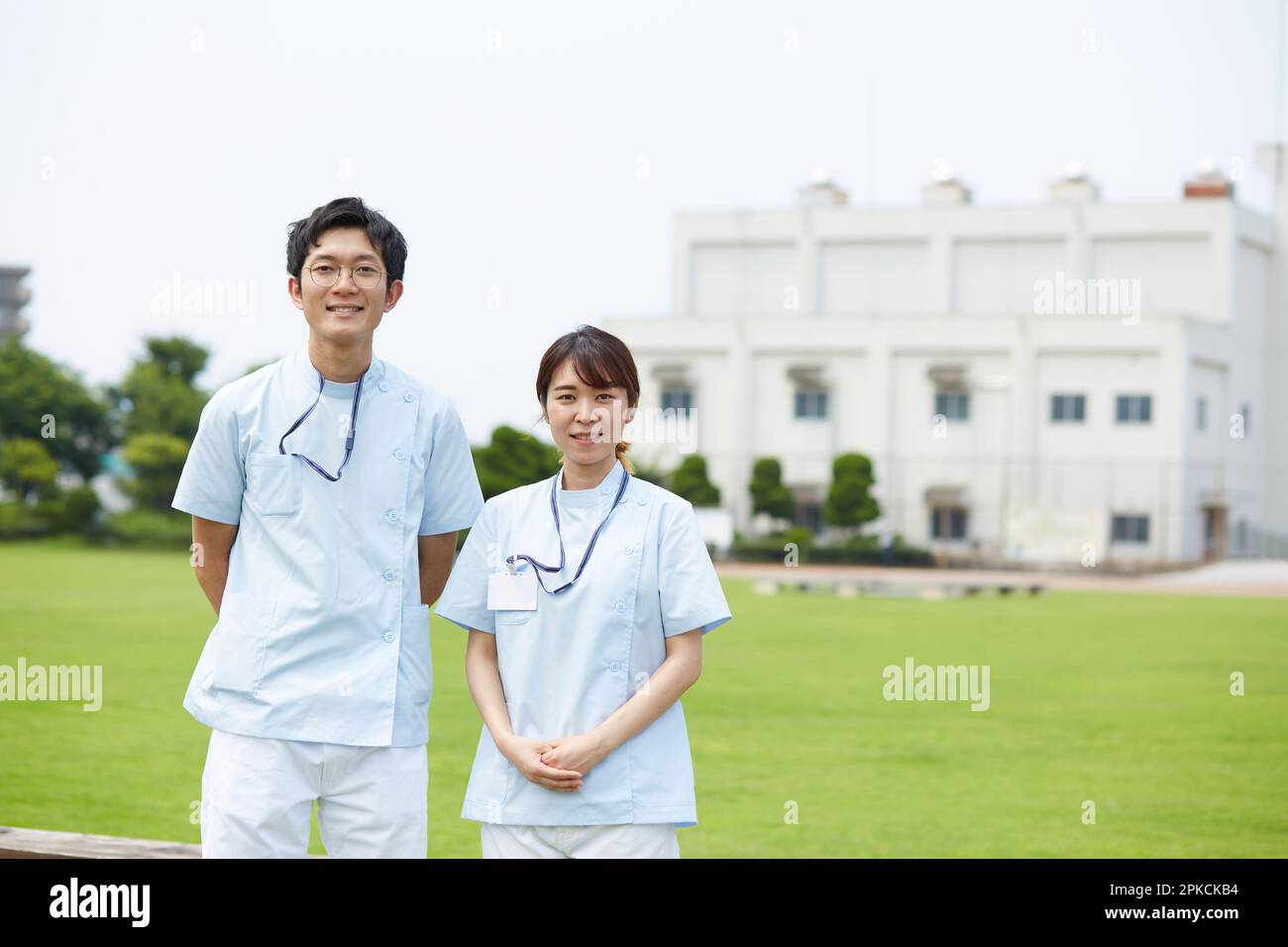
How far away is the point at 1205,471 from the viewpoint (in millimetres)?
39594

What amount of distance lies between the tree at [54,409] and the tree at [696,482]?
19.3 m

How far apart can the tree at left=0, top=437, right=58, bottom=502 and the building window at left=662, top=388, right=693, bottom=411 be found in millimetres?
17911

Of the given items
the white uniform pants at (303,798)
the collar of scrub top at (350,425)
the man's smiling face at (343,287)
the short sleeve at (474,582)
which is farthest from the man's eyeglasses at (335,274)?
the white uniform pants at (303,798)

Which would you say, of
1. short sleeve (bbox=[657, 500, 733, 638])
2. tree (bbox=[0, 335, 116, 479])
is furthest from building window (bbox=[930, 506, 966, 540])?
short sleeve (bbox=[657, 500, 733, 638])

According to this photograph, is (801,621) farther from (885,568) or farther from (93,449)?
(93,449)

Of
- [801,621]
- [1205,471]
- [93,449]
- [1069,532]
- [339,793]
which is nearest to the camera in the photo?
[339,793]

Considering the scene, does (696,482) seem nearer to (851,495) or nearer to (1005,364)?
(851,495)

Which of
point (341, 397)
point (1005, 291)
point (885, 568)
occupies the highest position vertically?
point (1005, 291)

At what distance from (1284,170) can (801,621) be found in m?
32.4

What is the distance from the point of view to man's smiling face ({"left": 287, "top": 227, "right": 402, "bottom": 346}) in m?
3.35

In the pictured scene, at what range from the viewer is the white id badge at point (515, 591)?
131 inches

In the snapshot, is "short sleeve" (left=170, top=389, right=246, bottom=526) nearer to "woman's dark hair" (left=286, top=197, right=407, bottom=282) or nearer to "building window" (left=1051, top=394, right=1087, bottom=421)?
"woman's dark hair" (left=286, top=197, right=407, bottom=282)

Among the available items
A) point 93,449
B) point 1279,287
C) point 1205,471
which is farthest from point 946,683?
point 93,449

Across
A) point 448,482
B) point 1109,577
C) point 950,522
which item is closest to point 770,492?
point 950,522
